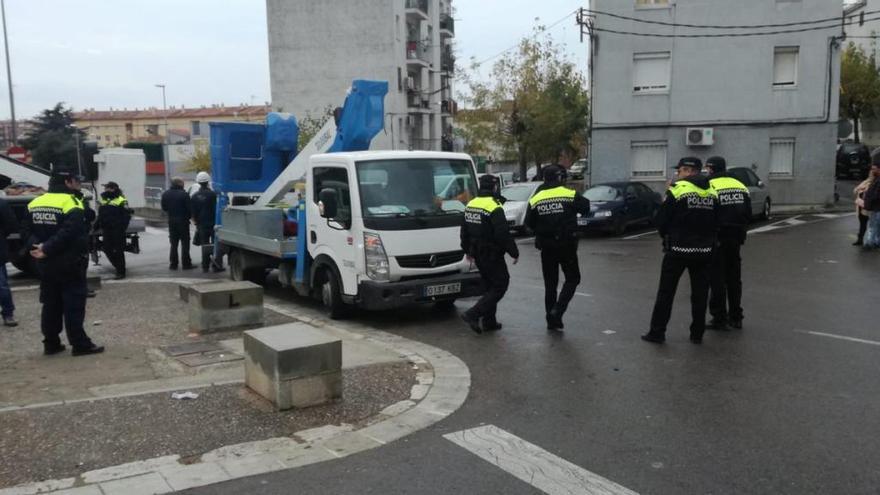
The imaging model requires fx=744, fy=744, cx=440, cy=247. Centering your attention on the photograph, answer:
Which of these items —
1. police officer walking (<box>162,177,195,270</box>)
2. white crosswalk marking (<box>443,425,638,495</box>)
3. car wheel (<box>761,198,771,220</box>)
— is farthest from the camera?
car wheel (<box>761,198,771,220</box>)

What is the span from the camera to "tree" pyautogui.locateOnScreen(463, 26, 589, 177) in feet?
111

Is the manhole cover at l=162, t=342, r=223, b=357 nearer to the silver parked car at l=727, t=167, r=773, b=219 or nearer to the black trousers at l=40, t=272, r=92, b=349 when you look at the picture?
the black trousers at l=40, t=272, r=92, b=349

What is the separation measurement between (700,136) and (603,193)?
7.30m

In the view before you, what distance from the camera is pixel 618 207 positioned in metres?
19.2

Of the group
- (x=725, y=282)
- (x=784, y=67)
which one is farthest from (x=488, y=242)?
(x=784, y=67)

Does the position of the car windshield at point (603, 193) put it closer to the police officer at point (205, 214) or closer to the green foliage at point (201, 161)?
the police officer at point (205, 214)

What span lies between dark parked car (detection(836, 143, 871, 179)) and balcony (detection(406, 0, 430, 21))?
30.2 m

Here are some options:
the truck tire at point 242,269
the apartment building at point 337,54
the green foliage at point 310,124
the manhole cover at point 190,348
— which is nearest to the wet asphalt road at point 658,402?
the manhole cover at point 190,348

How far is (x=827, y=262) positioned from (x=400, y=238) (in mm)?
8385

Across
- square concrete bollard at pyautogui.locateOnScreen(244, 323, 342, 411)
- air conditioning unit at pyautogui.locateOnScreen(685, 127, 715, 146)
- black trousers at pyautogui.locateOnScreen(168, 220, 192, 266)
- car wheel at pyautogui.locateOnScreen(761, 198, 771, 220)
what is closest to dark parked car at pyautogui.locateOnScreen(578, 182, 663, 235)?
car wheel at pyautogui.locateOnScreen(761, 198, 771, 220)

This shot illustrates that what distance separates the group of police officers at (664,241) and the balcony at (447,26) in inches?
2353

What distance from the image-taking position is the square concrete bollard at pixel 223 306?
870 centimetres

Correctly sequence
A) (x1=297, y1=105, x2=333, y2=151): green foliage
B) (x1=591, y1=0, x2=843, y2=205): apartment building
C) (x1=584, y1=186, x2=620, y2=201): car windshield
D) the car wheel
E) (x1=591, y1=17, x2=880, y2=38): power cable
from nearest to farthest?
1. (x1=584, y1=186, x2=620, y2=201): car windshield
2. the car wheel
3. (x1=591, y1=17, x2=880, y2=38): power cable
4. (x1=591, y1=0, x2=843, y2=205): apartment building
5. (x1=297, y1=105, x2=333, y2=151): green foliage

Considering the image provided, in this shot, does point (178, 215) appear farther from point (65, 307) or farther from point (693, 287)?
point (693, 287)
